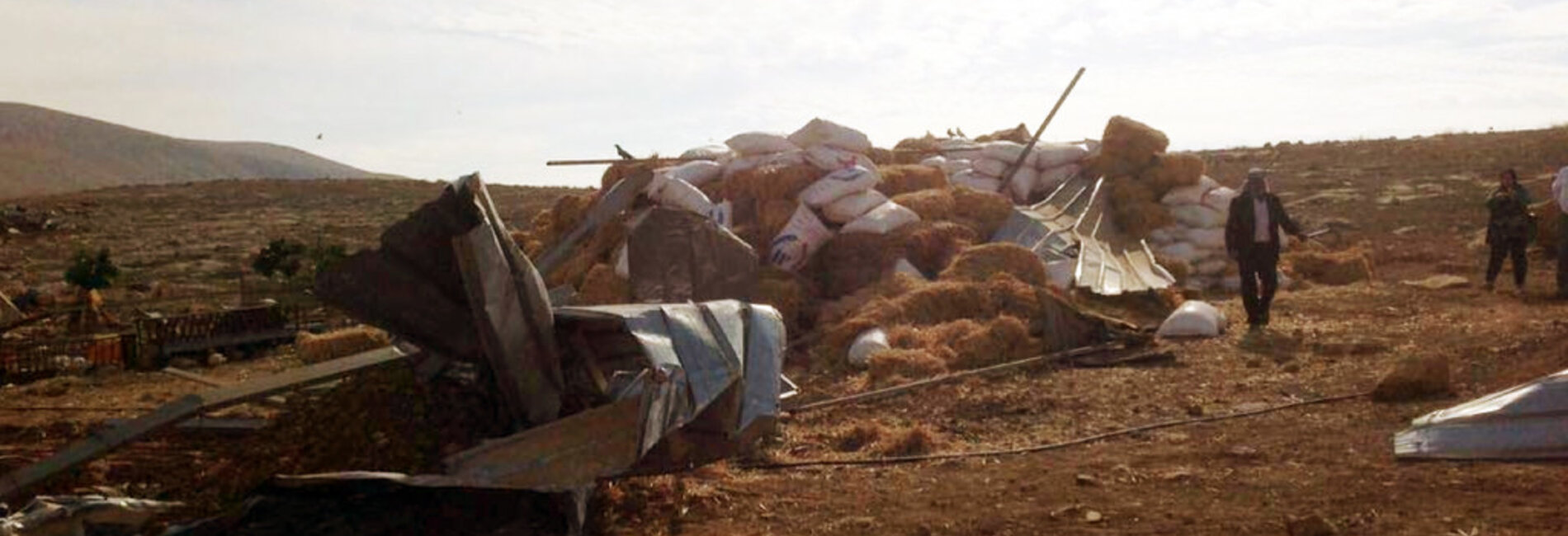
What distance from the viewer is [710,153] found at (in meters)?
14.9

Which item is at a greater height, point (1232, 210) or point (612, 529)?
point (1232, 210)

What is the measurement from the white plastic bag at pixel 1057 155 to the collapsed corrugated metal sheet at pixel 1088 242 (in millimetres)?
859

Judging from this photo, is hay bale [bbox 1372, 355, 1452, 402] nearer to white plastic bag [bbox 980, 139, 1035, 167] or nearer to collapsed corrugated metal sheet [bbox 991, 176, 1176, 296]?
collapsed corrugated metal sheet [bbox 991, 176, 1176, 296]

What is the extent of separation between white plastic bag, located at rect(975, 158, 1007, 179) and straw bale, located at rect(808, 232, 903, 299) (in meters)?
4.04

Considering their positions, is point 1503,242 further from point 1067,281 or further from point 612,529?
point 612,529

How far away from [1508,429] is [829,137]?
28.2ft

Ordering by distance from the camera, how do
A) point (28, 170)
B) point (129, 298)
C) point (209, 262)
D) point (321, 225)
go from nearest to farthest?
1. point (129, 298)
2. point (209, 262)
3. point (321, 225)
4. point (28, 170)

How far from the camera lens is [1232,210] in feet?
37.7

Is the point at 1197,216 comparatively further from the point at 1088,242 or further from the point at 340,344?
the point at 340,344

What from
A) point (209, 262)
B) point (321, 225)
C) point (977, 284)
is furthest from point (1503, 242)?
point (321, 225)

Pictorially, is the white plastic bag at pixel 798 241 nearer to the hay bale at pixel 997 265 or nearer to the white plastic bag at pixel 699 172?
the hay bale at pixel 997 265

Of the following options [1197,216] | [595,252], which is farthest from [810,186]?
[1197,216]

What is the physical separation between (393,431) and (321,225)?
3088cm

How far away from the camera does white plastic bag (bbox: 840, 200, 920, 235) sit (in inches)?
495
